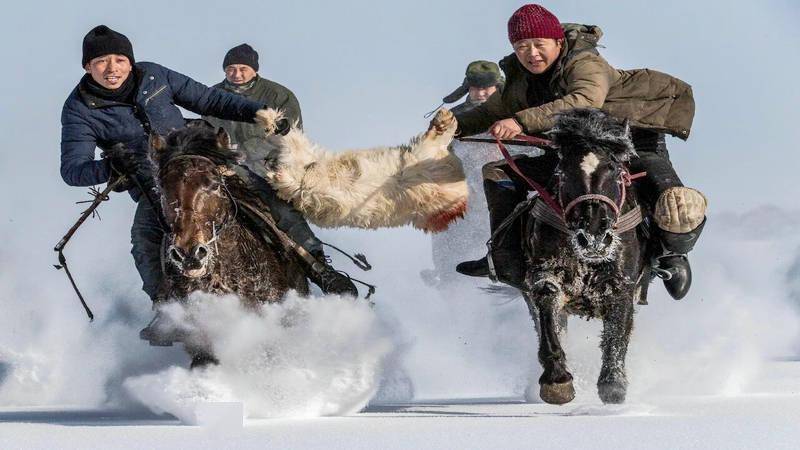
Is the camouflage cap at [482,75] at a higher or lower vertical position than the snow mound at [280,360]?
higher

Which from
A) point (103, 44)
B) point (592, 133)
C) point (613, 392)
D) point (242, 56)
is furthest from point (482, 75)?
point (613, 392)

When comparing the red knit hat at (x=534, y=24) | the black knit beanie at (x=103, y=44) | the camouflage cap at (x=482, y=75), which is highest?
the red knit hat at (x=534, y=24)

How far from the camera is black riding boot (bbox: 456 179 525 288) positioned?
11.7m

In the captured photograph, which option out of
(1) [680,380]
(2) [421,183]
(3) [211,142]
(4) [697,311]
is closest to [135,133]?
(3) [211,142]

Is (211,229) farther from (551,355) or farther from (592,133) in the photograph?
(592,133)

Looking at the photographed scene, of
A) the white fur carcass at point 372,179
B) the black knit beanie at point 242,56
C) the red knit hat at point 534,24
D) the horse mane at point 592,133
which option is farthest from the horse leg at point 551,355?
the black knit beanie at point 242,56

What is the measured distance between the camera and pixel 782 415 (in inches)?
393

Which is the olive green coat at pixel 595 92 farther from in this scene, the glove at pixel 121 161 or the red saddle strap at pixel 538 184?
the glove at pixel 121 161

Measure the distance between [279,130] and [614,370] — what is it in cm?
277

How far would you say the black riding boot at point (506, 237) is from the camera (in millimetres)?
11688

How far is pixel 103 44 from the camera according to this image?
11789 millimetres

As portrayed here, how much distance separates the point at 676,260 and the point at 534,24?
1.77 m

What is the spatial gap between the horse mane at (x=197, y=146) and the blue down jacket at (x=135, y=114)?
0.38 m

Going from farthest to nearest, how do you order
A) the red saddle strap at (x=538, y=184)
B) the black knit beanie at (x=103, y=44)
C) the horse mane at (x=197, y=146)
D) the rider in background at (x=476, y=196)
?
the rider in background at (x=476, y=196), the black knit beanie at (x=103, y=44), the horse mane at (x=197, y=146), the red saddle strap at (x=538, y=184)
